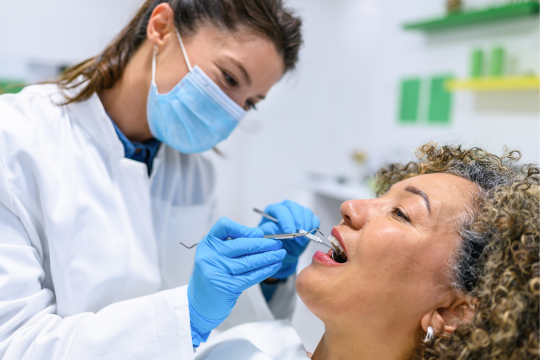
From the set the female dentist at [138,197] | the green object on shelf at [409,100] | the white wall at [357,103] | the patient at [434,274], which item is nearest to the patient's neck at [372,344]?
the patient at [434,274]

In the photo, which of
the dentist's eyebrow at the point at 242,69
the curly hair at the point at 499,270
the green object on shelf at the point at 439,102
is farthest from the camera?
the green object on shelf at the point at 439,102

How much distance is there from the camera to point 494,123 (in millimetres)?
2775

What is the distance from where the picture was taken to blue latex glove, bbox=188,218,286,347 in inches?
38.3

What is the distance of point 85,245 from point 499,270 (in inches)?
42.4

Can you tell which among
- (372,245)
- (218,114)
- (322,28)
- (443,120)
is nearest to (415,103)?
(443,120)

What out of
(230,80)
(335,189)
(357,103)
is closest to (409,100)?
(357,103)

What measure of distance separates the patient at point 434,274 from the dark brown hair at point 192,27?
0.65 metres

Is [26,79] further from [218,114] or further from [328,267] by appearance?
[328,267]

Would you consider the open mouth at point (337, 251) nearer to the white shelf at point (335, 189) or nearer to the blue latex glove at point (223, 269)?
the blue latex glove at point (223, 269)

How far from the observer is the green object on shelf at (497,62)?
262 centimetres

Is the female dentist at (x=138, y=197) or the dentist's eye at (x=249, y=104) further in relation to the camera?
the dentist's eye at (x=249, y=104)

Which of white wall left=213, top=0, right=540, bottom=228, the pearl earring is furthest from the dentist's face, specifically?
white wall left=213, top=0, right=540, bottom=228

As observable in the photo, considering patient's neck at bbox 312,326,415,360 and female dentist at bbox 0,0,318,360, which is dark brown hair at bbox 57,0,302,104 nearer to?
female dentist at bbox 0,0,318,360

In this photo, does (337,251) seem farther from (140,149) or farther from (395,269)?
(140,149)
